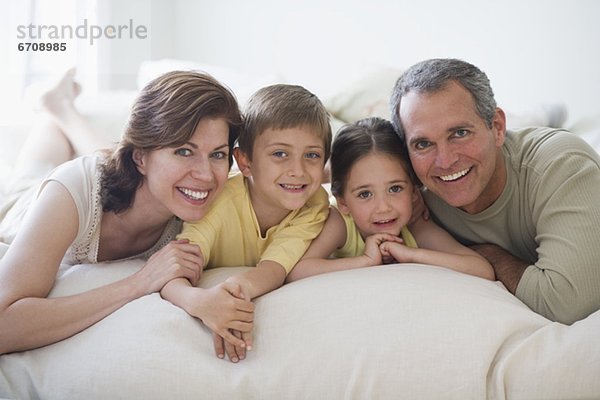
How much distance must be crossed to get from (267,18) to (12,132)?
5.33ft

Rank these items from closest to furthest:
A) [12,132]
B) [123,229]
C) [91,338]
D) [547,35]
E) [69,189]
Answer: [91,338] → [69,189] → [123,229] → [12,132] → [547,35]

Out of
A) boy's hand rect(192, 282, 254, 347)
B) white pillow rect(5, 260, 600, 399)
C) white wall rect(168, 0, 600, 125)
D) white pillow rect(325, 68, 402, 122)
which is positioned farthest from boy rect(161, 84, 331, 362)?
white wall rect(168, 0, 600, 125)

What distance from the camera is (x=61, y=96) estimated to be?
2562mm

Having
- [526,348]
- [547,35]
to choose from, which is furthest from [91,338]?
[547,35]

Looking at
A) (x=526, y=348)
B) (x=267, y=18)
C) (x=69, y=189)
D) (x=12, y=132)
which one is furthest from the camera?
(x=267, y=18)

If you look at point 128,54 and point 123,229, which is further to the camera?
point 128,54

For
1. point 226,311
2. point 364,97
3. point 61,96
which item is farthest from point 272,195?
point 61,96

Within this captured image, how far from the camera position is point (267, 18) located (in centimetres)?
367

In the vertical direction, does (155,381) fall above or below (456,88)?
below

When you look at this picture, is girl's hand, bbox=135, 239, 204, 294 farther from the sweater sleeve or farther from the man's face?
the sweater sleeve

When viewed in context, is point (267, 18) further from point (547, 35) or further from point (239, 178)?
point (239, 178)

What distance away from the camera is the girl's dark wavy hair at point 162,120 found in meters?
1.52

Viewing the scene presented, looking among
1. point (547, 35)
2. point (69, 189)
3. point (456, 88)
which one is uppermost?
point (547, 35)

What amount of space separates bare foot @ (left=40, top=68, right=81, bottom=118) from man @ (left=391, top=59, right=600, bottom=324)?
145 centimetres
